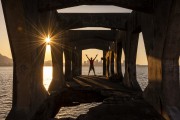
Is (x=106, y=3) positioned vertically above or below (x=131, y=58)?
above

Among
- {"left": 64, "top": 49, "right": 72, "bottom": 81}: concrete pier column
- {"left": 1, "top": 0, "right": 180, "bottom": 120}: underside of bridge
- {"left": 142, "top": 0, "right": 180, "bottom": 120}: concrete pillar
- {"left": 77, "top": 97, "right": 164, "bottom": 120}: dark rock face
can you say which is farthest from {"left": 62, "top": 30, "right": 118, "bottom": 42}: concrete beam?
{"left": 142, "top": 0, "right": 180, "bottom": 120}: concrete pillar

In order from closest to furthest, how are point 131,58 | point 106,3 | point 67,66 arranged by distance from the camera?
point 106,3 < point 131,58 < point 67,66

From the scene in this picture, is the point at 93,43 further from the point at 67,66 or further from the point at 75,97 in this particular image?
the point at 75,97

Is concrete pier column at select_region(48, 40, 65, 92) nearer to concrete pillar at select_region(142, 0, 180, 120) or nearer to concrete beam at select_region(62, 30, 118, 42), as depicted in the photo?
concrete beam at select_region(62, 30, 118, 42)

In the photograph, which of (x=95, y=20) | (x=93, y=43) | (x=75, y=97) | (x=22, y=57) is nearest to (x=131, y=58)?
(x=95, y=20)

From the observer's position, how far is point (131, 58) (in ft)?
44.0

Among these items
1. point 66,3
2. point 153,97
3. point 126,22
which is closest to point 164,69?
point 153,97

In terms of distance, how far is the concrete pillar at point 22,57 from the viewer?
22.5 ft

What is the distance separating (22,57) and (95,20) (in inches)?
277

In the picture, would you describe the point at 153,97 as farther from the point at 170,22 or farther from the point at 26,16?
the point at 26,16

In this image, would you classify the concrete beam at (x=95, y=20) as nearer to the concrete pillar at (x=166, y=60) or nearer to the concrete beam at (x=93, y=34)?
the concrete beam at (x=93, y=34)

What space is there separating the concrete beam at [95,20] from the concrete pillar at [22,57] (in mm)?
5944

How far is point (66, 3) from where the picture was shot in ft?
26.5

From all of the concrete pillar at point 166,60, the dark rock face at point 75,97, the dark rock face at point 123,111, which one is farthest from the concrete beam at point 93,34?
the concrete pillar at point 166,60
